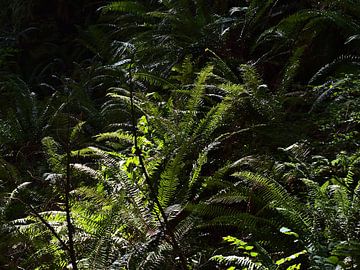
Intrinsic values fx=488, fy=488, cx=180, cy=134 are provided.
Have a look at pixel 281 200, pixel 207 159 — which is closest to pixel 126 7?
pixel 207 159

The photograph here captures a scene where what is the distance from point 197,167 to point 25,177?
182cm

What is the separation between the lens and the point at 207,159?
325 centimetres

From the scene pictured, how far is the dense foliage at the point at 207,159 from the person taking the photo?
2.32 meters

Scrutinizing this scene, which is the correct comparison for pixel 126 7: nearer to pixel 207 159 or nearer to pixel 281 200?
pixel 207 159

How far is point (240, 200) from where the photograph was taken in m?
2.61

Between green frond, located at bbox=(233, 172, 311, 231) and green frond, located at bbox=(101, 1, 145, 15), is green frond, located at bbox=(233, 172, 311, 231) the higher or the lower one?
the lower one

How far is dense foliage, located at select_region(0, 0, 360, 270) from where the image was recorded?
7.62 ft

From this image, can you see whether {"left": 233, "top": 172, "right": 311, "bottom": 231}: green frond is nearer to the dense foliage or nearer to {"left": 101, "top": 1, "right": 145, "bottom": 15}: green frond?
the dense foliage

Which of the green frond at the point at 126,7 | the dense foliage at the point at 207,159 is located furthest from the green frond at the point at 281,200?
the green frond at the point at 126,7

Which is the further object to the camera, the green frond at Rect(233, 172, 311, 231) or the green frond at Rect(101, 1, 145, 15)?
the green frond at Rect(101, 1, 145, 15)

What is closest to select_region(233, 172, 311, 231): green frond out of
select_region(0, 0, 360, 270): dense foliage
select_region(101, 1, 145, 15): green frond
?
select_region(0, 0, 360, 270): dense foliage

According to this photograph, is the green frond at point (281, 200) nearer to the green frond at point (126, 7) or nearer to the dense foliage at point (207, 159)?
the dense foliage at point (207, 159)

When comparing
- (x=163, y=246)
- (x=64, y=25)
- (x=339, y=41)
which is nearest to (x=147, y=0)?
(x=64, y=25)

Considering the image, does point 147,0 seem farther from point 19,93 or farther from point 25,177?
point 25,177
